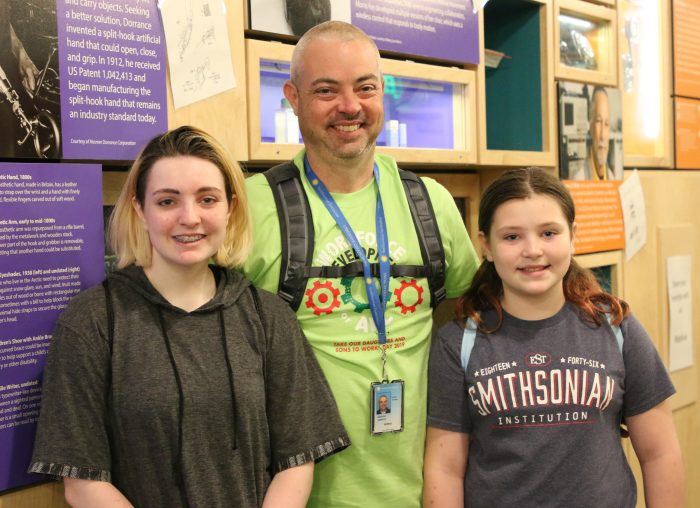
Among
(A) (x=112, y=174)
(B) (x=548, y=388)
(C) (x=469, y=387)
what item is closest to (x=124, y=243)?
(A) (x=112, y=174)

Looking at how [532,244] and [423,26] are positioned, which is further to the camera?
[423,26]

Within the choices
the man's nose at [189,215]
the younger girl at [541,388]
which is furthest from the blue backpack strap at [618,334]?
the man's nose at [189,215]

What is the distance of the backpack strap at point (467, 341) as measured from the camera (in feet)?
5.77

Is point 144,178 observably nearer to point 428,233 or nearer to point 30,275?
point 30,275

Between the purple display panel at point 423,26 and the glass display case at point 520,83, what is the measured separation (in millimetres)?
231

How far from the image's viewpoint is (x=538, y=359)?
1.72 m

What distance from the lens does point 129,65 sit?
1.69 meters

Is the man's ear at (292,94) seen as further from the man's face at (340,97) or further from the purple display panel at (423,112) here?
the purple display panel at (423,112)

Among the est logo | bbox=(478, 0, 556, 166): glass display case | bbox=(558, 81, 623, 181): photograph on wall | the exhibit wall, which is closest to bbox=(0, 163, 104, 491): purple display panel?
the exhibit wall

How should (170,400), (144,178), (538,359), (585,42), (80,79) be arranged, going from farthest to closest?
(585,42), (538,359), (80,79), (144,178), (170,400)

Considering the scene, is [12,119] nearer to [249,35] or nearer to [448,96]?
[249,35]

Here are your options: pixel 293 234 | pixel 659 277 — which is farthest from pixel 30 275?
pixel 659 277

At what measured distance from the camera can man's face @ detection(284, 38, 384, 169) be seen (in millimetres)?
1750

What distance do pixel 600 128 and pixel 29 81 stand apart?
7.10 ft
